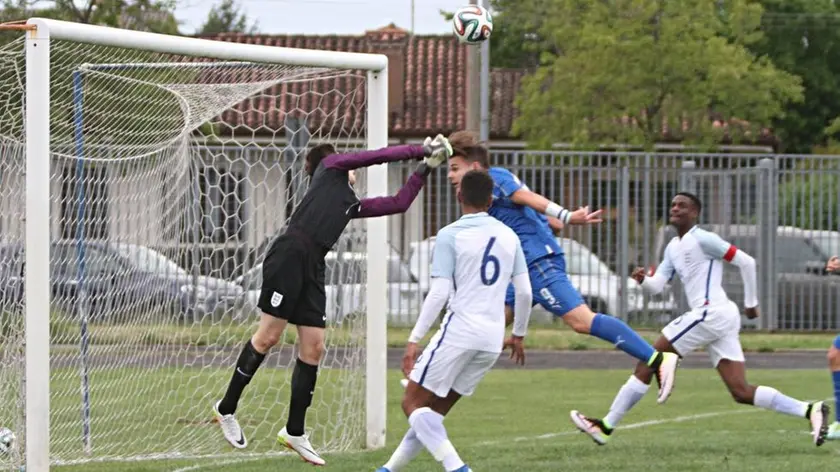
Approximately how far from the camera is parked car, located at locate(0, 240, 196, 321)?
10422mm

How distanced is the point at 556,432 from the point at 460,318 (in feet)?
12.8

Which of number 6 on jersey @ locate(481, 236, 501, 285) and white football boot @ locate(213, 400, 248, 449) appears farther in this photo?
white football boot @ locate(213, 400, 248, 449)

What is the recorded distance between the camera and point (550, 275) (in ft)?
33.2

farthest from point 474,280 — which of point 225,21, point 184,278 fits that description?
point 225,21

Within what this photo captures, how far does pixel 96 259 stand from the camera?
1117 cm

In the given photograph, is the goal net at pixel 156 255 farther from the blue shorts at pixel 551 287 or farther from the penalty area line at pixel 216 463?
the blue shorts at pixel 551 287

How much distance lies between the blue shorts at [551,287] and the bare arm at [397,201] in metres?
1.24

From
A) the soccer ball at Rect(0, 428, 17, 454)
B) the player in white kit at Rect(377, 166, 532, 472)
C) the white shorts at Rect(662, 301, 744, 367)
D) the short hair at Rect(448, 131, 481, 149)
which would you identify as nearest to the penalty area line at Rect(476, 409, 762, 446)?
the white shorts at Rect(662, 301, 744, 367)

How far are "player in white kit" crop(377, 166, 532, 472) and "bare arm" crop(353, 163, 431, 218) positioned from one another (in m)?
1.28

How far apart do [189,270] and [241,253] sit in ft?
1.69

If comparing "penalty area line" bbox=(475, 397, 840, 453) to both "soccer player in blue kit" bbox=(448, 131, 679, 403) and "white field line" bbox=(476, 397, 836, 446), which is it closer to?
"white field line" bbox=(476, 397, 836, 446)

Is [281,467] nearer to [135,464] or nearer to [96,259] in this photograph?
[135,464]

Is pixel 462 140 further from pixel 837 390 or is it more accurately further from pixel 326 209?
pixel 837 390

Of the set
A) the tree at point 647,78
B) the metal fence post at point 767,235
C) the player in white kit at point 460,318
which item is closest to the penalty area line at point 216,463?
the player in white kit at point 460,318
